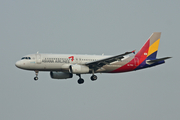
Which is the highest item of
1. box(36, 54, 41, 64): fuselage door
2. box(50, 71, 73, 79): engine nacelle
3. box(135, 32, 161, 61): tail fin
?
box(135, 32, 161, 61): tail fin

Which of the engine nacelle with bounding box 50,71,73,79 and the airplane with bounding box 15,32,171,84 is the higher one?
the airplane with bounding box 15,32,171,84

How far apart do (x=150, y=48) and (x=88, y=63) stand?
578 inches

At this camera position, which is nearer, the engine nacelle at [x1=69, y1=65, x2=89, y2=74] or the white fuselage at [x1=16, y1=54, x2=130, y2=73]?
the engine nacelle at [x1=69, y1=65, x2=89, y2=74]

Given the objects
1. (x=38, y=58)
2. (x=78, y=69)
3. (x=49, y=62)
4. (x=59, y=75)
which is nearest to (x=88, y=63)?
(x=78, y=69)

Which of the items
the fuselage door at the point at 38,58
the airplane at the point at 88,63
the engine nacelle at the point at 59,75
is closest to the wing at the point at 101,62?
the airplane at the point at 88,63

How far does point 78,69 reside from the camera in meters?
59.4

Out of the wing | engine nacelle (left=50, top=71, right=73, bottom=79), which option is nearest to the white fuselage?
the wing

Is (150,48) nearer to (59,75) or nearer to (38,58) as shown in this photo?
(59,75)

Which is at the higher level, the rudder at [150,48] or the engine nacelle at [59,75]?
the rudder at [150,48]

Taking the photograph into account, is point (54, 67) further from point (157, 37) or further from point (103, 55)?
point (157, 37)

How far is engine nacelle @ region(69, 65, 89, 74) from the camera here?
59031 mm

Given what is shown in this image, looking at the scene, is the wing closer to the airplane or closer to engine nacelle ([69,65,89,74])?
the airplane

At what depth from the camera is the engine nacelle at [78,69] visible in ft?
194

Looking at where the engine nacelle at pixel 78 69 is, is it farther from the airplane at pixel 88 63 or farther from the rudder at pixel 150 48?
the rudder at pixel 150 48
